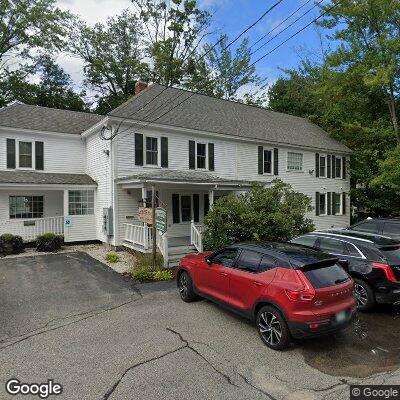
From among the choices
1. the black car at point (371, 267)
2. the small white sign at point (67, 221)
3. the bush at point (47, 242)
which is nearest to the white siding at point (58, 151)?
the small white sign at point (67, 221)

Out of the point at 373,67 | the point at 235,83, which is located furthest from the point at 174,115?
the point at 235,83

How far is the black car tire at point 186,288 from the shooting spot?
25.4 feet

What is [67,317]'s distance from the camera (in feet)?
23.1

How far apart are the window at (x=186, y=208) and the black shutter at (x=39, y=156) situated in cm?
723

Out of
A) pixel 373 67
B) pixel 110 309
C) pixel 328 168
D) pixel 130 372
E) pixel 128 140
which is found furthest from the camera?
pixel 328 168

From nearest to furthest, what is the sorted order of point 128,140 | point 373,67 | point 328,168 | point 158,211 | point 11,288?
point 11,288 → point 158,211 → point 128,140 → point 373,67 → point 328,168

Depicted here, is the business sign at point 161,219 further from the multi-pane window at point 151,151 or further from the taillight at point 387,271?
the taillight at point 387,271

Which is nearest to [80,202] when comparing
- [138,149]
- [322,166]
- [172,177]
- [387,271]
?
[138,149]

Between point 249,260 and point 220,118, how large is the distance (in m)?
14.7

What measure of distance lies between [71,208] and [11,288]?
25.1ft

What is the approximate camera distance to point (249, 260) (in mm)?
6391

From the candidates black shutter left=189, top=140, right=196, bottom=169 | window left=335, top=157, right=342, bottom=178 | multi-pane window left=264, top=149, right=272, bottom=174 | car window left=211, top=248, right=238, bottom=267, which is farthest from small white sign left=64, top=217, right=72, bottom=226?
window left=335, top=157, right=342, bottom=178

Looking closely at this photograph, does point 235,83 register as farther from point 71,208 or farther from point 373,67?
point 71,208

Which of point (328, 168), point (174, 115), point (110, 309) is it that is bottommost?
point (110, 309)
